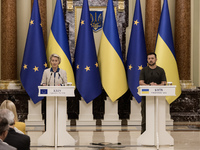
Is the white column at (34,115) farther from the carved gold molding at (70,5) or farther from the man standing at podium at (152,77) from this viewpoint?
the man standing at podium at (152,77)

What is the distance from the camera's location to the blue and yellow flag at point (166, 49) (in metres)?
9.02

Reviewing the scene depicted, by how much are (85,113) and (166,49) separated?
2.36m

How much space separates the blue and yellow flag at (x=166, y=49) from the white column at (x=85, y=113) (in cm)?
178

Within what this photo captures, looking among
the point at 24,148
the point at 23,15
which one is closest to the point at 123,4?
the point at 23,15

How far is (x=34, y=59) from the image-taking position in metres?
8.91

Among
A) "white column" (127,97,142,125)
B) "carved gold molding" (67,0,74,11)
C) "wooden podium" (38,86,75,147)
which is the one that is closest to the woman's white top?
"wooden podium" (38,86,75,147)

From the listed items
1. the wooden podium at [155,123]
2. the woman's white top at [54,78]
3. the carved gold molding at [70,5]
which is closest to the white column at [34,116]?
the carved gold molding at [70,5]

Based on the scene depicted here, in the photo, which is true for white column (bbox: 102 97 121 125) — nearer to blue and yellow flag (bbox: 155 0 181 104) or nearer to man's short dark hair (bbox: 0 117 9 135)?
blue and yellow flag (bbox: 155 0 181 104)

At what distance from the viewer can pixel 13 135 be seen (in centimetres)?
323

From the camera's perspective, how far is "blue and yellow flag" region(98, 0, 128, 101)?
896cm

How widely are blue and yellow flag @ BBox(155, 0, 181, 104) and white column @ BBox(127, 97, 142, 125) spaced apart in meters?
0.71

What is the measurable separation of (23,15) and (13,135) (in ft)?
23.1

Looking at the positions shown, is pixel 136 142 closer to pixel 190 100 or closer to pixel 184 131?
pixel 184 131

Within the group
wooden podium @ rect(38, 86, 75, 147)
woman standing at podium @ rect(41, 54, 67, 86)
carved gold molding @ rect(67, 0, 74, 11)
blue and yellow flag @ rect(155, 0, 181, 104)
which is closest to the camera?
wooden podium @ rect(38, 86, 75, 147)
